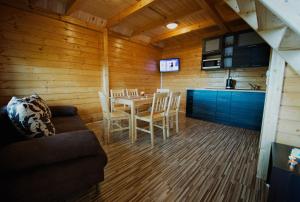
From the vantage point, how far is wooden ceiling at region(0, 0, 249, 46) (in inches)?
101

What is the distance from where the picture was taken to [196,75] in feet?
15.0

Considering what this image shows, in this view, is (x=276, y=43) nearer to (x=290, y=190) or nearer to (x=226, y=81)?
(x=290, y=190)

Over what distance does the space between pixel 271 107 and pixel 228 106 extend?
83.6 inches

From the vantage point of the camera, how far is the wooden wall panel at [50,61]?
2375mm

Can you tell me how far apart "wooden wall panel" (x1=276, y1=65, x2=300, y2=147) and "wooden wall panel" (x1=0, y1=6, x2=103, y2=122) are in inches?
142

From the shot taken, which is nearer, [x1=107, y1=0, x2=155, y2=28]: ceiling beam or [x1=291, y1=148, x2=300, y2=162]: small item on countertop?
[x1=291, y1=148, x2=300, y2=162]: small item on countertop

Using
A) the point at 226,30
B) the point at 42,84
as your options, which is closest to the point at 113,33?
the point at 42,84

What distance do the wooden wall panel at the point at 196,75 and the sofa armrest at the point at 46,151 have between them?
4067 millimetres

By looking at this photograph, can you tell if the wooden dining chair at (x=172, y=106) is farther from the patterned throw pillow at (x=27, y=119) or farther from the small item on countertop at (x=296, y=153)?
the patterned throw pillow at (x=27, y=119)

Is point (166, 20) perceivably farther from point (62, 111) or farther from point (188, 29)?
point (62, 111)

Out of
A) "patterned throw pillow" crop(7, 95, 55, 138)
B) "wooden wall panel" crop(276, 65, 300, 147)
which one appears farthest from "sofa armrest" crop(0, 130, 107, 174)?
"wooden wall panel" crop(276, 65, 300, 147)

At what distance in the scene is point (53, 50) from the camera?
9.29ft

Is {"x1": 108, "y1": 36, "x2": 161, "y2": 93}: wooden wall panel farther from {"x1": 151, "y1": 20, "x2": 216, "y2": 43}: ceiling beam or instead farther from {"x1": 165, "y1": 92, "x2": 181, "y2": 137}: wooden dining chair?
{"x1": 165, "y1": 92, "x2": 181, "y2": 137}: wooden dining chair

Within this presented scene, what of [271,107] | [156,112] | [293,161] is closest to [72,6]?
[156,112]
